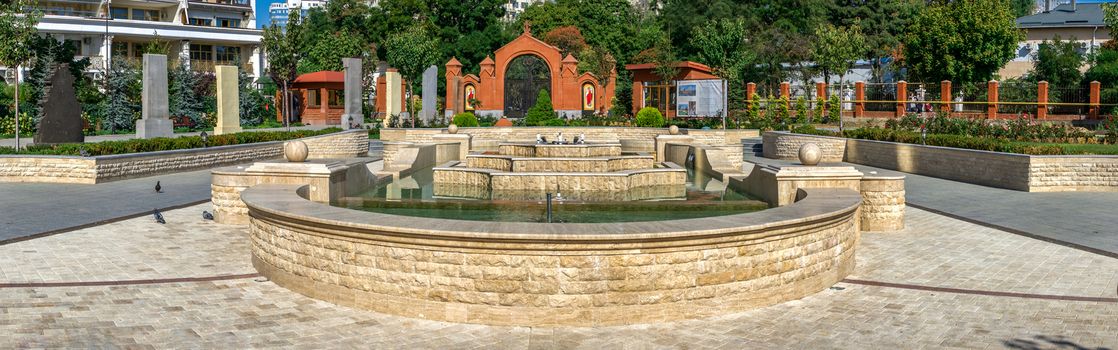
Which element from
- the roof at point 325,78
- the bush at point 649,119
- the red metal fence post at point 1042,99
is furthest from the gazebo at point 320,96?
the red metal fence post at point 1042,99

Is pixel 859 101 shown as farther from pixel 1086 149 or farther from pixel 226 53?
pixel 226 53

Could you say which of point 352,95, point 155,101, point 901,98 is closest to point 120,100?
point 352,95

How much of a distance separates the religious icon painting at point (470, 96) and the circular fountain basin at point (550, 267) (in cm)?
3919

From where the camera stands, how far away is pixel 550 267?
7.71m

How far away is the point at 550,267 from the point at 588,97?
4053 cm

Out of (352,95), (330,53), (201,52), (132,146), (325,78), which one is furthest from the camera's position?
(201,52)

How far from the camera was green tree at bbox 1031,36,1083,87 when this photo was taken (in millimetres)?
45406

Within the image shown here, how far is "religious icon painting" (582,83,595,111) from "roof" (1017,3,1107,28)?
2755cm

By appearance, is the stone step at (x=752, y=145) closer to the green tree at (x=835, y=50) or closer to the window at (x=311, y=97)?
the green tree at (x=835, y=50)

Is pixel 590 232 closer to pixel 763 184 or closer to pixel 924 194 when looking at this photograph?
pixel 763 184

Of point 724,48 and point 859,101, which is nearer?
point 859,101

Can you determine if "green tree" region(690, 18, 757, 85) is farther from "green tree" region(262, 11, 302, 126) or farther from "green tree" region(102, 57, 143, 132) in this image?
"green tree" region(102, 57, 143, 132)

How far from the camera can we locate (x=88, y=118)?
32.9 meters

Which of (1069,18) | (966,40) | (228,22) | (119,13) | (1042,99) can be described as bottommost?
(1042,99)
